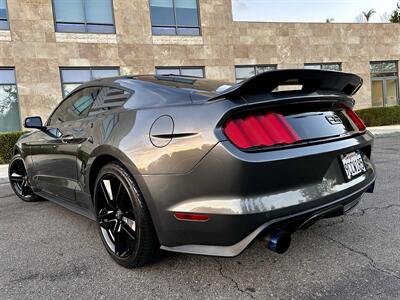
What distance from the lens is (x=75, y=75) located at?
13531mm

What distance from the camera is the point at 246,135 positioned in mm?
2004

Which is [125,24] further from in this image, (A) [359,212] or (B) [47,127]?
(A) [359,212]

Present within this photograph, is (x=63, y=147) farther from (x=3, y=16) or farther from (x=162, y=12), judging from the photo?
(x=162, y=12)

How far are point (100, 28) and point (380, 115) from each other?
42.0 ft

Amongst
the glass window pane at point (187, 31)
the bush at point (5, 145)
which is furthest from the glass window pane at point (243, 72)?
the bush at point (5, 145)

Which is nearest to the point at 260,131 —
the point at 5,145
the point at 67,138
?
the point at 67,138

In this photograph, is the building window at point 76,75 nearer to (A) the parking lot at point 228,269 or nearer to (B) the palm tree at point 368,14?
(A) the parking lot at point 228,269

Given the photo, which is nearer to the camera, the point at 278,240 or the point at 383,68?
the point at 278,240

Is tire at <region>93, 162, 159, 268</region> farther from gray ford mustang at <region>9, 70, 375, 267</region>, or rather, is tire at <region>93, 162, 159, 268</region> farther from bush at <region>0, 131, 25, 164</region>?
Answer: bush at <region>0, 131, 25, 164</region>

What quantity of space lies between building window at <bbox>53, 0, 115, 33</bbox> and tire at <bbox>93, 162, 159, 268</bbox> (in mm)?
12586

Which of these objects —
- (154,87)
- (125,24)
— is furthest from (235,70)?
(154,87)

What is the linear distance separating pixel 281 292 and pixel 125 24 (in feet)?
45.5

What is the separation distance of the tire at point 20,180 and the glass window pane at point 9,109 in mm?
9034

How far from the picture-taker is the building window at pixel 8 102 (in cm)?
1255
